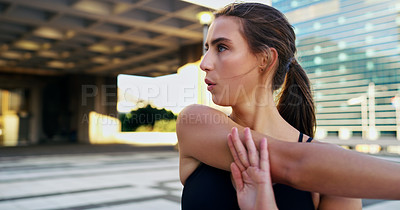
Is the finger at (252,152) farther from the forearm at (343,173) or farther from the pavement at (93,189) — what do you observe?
the pavement at (93,189)

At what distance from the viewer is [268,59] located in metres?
1.16

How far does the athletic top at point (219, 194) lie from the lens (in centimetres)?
107

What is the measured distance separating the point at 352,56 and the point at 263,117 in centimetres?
9230

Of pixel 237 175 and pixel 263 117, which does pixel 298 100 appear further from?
pixel 237 175

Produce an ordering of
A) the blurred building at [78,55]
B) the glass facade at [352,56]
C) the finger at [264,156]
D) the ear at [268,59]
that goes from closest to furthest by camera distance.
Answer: the finger at [264,156]
the ear at [268,59]
the blurred building at [78,55]
the glass facade at [352,56]

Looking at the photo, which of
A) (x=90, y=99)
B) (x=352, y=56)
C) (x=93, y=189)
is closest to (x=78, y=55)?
(x=90, y=99)

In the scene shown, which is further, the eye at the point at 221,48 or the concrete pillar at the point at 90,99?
the concrete pillar at the point at 90,99

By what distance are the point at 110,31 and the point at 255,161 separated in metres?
13.3

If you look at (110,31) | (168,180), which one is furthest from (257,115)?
(110,31)

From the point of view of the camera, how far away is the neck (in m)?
1.21

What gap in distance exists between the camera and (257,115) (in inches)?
48.3

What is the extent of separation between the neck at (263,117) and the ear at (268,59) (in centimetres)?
11

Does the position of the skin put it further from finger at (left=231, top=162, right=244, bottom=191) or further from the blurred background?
the blurred background

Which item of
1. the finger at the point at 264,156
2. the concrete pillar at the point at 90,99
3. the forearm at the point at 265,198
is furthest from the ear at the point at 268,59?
the concrete pillar at the point at 90,99
